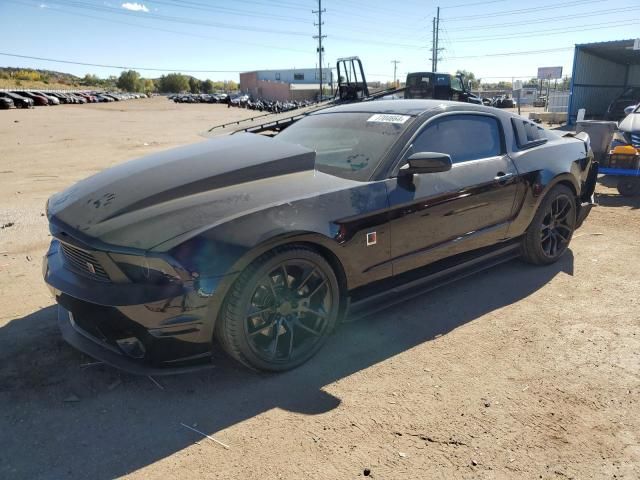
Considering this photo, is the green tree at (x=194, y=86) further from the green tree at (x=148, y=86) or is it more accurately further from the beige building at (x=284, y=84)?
the beige building at (x=284, y=84)

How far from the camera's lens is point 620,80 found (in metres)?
21.2

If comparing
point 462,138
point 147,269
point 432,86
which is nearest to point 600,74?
point 432,86

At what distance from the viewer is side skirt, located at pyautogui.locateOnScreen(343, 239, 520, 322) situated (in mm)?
3158

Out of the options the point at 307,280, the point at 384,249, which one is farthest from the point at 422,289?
the point at 307,280

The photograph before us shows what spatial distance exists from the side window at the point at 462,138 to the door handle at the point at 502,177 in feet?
0.62

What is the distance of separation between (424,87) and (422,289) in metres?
15.7

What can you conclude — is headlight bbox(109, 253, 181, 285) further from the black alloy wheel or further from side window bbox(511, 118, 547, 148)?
the black alloy wheel

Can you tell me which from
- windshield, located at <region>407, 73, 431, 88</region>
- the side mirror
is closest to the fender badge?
the side mirror

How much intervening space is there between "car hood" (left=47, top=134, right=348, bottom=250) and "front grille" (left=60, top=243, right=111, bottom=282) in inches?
4.2

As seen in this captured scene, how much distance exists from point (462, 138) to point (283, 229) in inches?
75.5

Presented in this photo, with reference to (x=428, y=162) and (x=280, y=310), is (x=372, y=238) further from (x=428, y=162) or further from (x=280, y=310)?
(x=280, y=310)

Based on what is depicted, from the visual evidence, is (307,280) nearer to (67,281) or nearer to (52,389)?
(67,281)

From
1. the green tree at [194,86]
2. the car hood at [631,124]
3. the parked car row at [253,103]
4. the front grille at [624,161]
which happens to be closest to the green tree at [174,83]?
the green tree at [194,86]

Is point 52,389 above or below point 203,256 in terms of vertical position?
below
